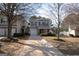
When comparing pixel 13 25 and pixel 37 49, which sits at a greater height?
pixel 13 25

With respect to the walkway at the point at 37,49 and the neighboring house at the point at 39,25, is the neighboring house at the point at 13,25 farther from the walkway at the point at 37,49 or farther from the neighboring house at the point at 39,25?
the walkway at the point at 37,49

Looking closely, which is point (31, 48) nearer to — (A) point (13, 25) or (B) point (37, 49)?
(B) point (37, 49)

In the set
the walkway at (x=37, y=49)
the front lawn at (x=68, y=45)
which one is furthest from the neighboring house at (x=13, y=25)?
the front lawn at (x=68, y=45)

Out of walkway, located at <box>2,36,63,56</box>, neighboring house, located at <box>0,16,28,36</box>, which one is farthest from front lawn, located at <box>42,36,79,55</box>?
neighboring house, located at <box>0,16,28,36</box>

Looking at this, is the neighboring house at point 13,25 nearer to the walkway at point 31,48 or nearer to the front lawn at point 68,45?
the walkway at point 31,48

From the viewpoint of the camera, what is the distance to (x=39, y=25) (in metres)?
2.82

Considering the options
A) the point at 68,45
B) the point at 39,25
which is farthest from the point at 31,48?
the point at 68,45

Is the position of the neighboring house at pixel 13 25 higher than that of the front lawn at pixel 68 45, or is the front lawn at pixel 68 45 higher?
the neighboring house at pixel 13 25

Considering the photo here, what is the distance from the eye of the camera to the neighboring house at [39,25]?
2814 millimetres

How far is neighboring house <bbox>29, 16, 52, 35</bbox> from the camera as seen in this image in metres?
2.81

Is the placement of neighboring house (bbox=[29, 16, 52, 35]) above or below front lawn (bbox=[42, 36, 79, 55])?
above

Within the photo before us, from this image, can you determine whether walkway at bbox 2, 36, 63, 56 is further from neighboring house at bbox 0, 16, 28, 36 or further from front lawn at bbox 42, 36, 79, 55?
neighboring house at bbox 0, 16, 28, 36

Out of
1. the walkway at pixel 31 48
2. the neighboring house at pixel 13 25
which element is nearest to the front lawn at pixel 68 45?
the walkway at pixel 31 48

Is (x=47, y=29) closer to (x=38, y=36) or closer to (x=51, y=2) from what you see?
(x=38, y=36)
